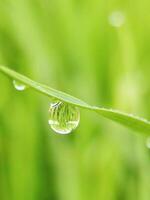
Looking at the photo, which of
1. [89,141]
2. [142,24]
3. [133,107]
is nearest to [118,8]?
[142,24]

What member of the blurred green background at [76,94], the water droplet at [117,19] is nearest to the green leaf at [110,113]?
Result: the blurred green background at [76,94]

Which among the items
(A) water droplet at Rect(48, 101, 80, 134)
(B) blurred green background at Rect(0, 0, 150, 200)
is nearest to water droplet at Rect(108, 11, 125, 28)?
(B) blurred green background at Rect(0, 0, 150, 200)

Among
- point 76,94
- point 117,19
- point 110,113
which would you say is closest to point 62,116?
point 110,113

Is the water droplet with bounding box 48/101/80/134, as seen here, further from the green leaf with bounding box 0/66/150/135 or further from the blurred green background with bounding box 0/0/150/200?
the blurred green background with bounding box 0/0/150/200

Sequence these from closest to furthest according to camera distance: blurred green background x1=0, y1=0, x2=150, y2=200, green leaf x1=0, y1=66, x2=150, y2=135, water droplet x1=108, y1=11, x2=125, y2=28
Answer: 1. green leaf x1=0, y1=66, x2=150, y2=135
2. blurred green background x1=0, y1=0, x2=150, y2=200
3. water droplet x1=108, y1=11, x2=125, y2=28

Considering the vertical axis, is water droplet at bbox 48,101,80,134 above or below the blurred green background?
above

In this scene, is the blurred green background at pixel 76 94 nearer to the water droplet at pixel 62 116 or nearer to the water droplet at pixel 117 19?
→ the water droplet at pixel 117 19

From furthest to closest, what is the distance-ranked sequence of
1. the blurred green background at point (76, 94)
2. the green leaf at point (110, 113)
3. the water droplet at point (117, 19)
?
the water droplet at point (117, 19) < the blurred green background at point (76, 94) < the green leaf at point (110, 113)
